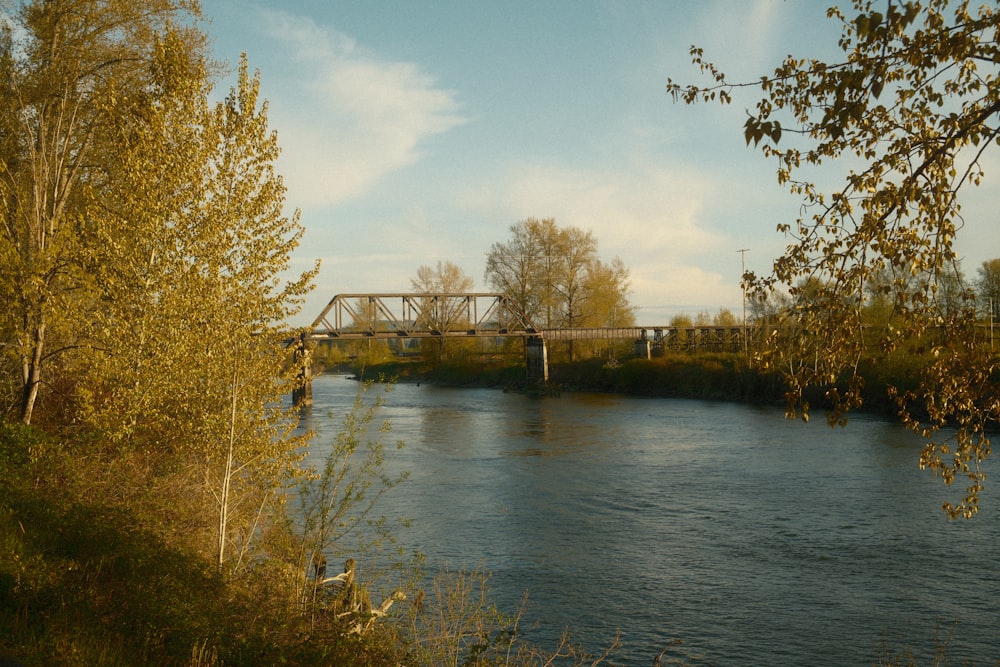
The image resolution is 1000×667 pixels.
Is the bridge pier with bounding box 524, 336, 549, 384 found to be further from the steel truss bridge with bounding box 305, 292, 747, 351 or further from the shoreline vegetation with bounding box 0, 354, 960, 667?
the shoreline vegetation with bounding box 0, 354, 960, 667

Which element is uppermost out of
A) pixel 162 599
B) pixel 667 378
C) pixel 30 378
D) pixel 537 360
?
pixel 30 378

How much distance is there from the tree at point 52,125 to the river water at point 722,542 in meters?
5.49

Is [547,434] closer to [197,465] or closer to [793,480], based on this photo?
[793,480]

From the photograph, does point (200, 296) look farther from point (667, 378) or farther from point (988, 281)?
point (988, 281)

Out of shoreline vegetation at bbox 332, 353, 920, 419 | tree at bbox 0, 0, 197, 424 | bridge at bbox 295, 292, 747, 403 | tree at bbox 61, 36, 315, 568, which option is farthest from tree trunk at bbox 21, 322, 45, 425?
bridge at bbox 295, 292, 747, 403

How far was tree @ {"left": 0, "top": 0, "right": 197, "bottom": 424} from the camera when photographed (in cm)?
1426

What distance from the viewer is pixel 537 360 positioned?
211 feet

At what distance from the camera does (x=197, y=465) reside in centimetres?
1212

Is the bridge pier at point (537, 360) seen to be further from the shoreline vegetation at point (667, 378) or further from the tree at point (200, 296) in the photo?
the tree at point (200, 296)

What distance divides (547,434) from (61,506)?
23063 mm

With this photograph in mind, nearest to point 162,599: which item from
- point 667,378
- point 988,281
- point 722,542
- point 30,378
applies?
point 30,378

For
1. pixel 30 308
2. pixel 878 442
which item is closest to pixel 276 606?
pixel 30 308

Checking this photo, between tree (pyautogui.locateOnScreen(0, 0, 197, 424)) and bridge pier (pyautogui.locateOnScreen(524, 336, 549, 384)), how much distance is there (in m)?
46.6

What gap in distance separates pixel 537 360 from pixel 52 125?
160 feet
